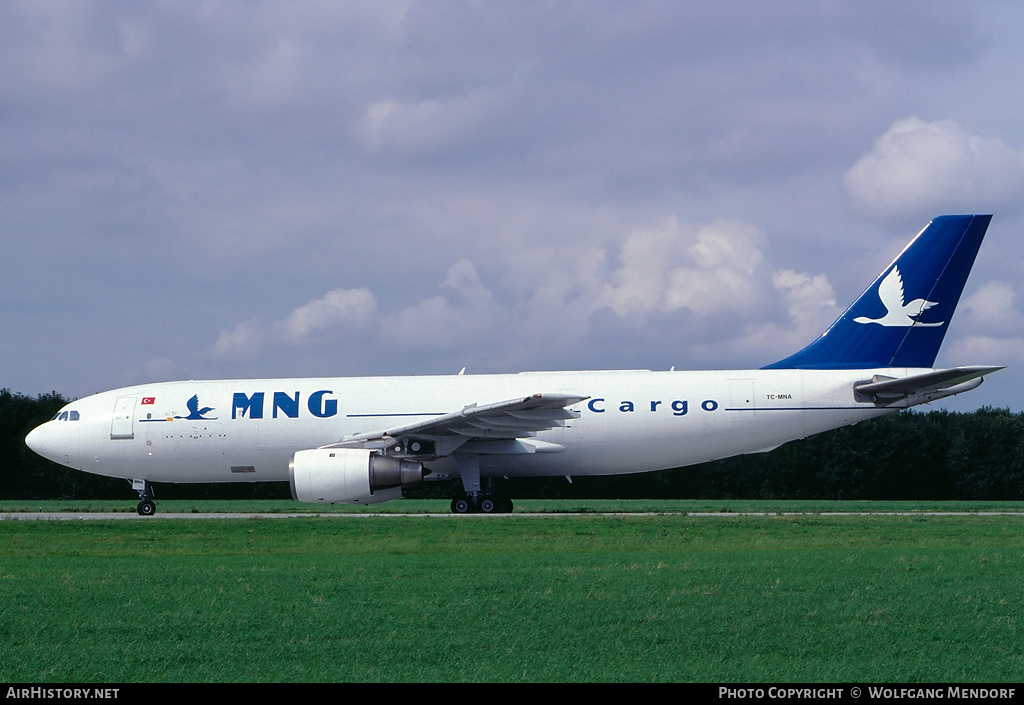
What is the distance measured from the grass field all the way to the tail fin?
9.13 meters

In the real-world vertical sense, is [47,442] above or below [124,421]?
below

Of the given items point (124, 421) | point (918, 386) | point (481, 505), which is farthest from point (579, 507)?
point (124, 421)

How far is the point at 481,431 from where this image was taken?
23703 mm

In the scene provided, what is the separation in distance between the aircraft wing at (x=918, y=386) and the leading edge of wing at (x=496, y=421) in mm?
6424

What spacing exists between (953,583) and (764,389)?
13.7 metres

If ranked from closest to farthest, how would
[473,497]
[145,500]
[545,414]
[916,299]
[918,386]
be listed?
[918,386]
[545,414]
[916,299]
[473,497]
[145,500]

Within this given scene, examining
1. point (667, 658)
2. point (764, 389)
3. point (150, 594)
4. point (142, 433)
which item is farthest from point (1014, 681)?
point (142, 433)

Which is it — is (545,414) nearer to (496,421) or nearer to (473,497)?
(496,421)

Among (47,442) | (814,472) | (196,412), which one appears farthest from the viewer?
(814,472)

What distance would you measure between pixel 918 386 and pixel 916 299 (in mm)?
2354

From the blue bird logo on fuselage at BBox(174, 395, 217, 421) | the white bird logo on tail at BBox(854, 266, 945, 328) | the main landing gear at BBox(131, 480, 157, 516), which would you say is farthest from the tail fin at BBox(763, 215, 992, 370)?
the main landing gear at BBox(131, 480, 157, 516)

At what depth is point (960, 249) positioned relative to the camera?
24.1 meters

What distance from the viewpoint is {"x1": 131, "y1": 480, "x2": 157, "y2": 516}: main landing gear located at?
2591 cm

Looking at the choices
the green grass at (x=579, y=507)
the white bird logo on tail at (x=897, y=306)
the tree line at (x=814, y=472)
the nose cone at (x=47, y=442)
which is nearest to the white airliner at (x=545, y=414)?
the white bird logo on tail at (x=897, y=306)
